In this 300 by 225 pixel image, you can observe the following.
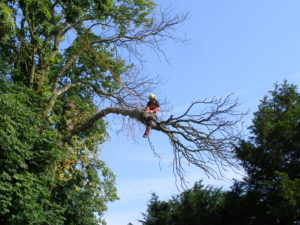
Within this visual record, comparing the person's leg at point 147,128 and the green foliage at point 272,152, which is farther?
the green foliage at point 272,152

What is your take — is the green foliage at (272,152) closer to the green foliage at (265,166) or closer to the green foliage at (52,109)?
the green foliage at (265,166)

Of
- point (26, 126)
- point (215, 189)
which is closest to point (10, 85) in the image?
point (26, 126)

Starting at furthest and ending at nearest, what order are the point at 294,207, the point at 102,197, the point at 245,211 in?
the point at 245,211, the point at 102,197, the point at 294,207

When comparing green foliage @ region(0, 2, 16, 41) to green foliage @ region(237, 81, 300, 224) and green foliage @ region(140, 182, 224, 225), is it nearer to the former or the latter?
green foliage @ region(237, 81, 300, 224)

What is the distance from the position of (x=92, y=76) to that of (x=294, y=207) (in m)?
8.99

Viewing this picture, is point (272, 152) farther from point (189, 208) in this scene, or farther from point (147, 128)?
point (147, 128)

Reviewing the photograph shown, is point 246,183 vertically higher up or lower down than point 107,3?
lower down

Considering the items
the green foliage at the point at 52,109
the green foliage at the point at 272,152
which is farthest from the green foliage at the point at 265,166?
the green foliage at the point at 52,109

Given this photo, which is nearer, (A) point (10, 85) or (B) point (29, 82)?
(A) point (10, 85)

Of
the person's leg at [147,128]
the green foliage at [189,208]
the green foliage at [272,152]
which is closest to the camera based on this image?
the person's leg at [147,128]

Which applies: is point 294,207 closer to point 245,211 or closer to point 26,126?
point 245,211

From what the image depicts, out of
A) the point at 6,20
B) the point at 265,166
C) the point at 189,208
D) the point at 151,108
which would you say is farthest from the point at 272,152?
the point at 6,20

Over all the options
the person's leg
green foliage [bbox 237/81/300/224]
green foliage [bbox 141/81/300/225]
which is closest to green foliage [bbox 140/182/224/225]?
green foliage [bbox 141/81/300/225]

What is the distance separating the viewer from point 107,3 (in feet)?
39.1
